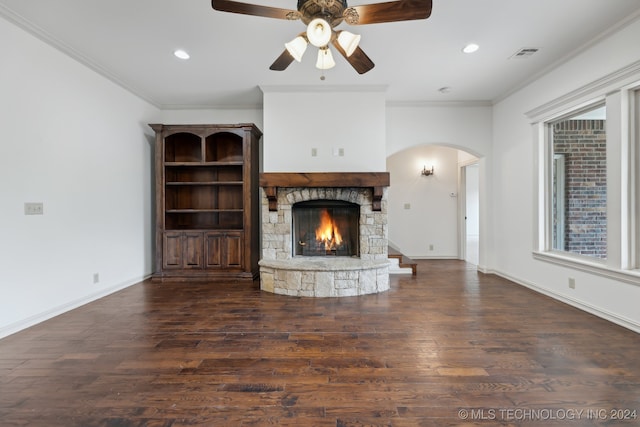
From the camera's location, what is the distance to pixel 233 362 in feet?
6.70

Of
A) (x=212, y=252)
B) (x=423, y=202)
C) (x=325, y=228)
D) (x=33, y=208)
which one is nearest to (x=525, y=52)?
(x=325, y=228)

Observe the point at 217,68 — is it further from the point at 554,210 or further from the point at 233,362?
the point at 554,210

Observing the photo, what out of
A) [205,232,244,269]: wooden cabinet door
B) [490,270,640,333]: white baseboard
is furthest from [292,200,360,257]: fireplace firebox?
[490,270,640,333]: white baseboard

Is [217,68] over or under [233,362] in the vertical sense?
over

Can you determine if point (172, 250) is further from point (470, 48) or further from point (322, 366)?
point (470, 48)

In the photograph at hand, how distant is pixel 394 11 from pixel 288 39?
4.74 feet

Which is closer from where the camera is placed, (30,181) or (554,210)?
(30,181)

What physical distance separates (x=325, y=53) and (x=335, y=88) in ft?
6.47

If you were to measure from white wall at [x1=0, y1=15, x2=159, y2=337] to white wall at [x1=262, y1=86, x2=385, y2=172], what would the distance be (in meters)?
2.00

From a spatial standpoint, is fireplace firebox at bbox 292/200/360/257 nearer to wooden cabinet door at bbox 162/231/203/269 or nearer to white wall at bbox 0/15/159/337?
wooden cabinet door at bbox 162/231/203/269

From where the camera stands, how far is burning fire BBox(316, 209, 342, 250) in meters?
4.37

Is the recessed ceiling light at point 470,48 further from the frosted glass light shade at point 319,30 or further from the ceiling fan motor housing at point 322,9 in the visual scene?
the frosted glass light shade at point 319,30

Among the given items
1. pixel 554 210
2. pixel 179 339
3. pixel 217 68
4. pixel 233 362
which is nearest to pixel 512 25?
pixel 554 210

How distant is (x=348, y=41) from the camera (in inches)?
80.0
